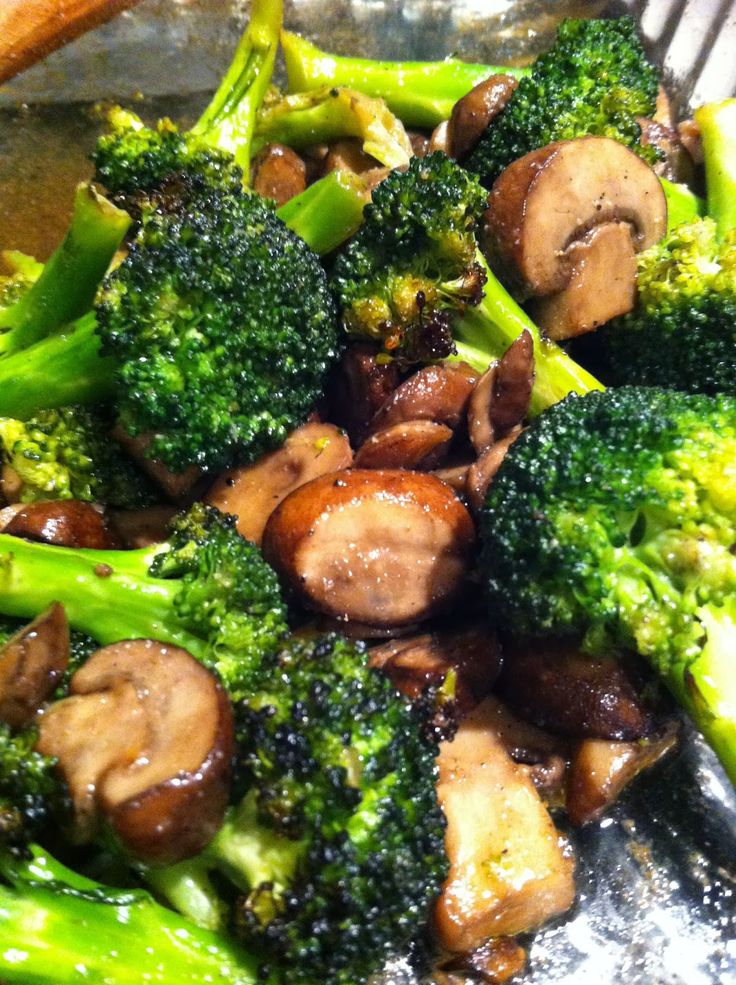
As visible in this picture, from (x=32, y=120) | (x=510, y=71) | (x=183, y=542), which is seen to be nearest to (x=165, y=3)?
(x=32, y=120)

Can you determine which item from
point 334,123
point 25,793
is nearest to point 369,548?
point 25,793

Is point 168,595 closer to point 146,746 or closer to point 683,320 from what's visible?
point 146,746

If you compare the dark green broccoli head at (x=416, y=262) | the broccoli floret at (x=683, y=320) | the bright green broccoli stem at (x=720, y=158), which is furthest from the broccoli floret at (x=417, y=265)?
the bright green broccoli stem at (x=720, y=158)

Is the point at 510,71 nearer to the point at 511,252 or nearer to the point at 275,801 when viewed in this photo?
the point at 511,252

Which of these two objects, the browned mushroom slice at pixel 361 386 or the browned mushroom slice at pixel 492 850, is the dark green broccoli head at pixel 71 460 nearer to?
the browned mushroom slice at pixel 361 386

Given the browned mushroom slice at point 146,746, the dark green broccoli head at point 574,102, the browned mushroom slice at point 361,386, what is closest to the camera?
the browned mushroom slice at point 146,746

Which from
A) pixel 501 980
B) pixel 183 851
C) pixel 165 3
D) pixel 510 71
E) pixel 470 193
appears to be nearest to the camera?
pixel 183 851
